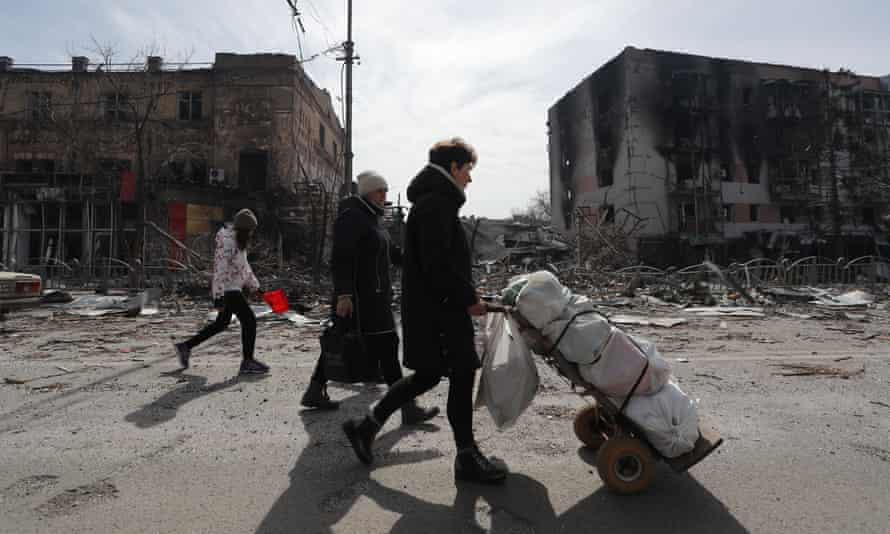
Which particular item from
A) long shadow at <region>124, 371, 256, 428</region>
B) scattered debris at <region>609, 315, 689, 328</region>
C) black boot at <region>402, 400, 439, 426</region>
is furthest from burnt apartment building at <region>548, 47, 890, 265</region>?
black boot at <region>402, 400, 439, 426</region>

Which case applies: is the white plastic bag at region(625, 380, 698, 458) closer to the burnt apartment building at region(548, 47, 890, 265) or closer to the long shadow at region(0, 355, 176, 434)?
the long shadow at region(0, 355, 176, 434)

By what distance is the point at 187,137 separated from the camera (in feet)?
89.6

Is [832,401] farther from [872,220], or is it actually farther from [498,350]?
[872,220]

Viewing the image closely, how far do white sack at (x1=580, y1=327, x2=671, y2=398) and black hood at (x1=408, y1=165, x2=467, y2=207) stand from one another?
107cm

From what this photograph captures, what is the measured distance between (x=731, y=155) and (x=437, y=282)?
124 ft

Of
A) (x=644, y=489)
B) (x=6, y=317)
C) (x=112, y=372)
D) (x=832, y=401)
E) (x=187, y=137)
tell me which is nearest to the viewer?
(x=644, y=489)

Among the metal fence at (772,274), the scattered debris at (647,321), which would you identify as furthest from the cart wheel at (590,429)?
the metal fence at (772,274)

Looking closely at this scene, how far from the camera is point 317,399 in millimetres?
3773

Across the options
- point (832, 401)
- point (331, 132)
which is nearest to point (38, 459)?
point (832, 401)

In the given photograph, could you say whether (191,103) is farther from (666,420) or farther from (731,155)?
(731,155)

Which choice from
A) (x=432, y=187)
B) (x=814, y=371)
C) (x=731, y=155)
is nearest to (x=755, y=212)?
(x=731, y=155)

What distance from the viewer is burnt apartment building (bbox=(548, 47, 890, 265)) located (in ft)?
107

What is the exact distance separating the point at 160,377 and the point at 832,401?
5.91m

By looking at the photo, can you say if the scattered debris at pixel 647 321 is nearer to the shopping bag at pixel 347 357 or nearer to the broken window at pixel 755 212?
the shopping bag at pixel 347 357
